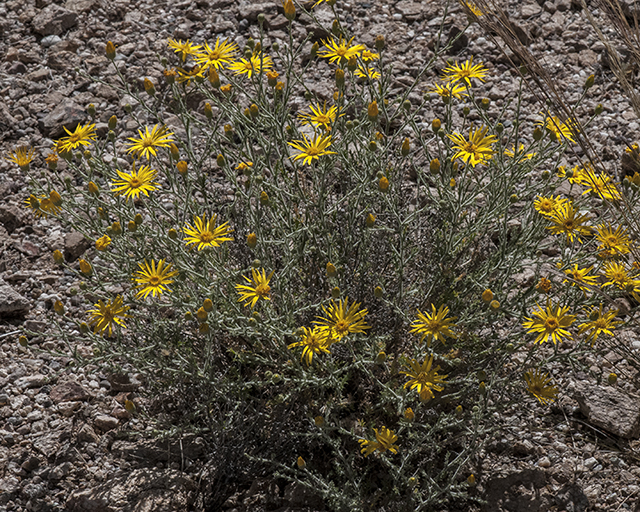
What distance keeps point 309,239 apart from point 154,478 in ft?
4.50

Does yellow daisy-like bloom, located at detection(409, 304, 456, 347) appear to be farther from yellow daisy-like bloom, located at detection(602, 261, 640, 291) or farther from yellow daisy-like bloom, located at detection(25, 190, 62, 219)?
yellow daisy-like bloom, located at detection(25, 190, 62, 219)

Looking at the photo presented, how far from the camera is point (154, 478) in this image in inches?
123

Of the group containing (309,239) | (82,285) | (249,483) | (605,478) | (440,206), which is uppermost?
(440,206)

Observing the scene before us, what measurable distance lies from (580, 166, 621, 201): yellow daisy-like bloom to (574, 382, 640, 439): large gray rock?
3.22 ft

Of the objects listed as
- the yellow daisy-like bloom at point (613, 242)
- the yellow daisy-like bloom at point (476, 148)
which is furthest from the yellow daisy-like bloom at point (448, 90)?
the yellow daisy-like bloom at point (613, 242)

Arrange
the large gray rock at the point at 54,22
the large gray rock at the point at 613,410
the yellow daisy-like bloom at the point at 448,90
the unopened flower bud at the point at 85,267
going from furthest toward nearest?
the large gray rock at the point at 54,22, the large gray rock at the point at 613,410, the yellow daisy-like bloom at the point at 448,90, the unopened flower bud at the point at 85,267

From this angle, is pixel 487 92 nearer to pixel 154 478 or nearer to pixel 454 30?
pixel 454 30

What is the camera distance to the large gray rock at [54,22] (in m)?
5.51

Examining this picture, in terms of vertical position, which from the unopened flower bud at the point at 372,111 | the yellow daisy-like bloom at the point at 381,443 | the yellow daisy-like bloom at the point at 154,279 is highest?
the unopened flower bud at the point at 372,111

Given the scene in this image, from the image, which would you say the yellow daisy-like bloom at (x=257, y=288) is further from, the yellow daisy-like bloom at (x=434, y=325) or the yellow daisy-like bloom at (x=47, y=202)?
the yellow daisy-like bloom at (x=47, y=202)

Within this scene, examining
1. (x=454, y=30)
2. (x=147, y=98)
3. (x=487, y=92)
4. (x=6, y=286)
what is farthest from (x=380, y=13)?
(x=6, y=286)

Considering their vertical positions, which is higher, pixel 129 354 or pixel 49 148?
pixel 129 354

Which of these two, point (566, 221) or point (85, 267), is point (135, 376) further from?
point (566, 221)

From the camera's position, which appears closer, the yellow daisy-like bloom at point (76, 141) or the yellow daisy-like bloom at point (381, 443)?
the yellow daisy-like bloom at point (381, 443)
